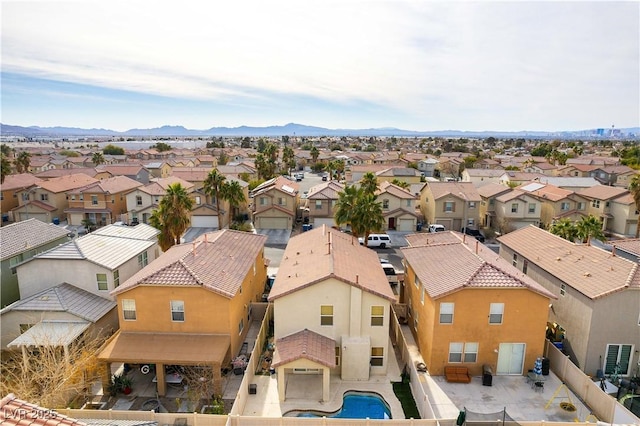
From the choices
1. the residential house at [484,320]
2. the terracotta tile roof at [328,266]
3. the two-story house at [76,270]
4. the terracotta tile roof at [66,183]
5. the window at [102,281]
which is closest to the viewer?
the residential house at [484,320]

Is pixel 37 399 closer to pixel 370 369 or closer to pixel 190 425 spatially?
pixel 190 425

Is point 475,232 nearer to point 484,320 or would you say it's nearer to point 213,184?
point 484,320

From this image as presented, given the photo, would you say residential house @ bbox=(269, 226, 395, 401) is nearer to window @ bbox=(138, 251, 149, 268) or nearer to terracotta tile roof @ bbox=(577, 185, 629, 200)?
window @ bbox=(138, 251, 149, 268)

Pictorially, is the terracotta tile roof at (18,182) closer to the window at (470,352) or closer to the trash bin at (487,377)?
the window at (470,352)

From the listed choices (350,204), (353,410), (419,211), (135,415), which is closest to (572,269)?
(353,410)

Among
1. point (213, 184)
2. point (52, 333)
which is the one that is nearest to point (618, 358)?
point (52, 333)

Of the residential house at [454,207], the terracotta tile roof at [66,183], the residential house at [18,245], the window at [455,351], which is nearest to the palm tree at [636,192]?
the residential house at [454,207]
